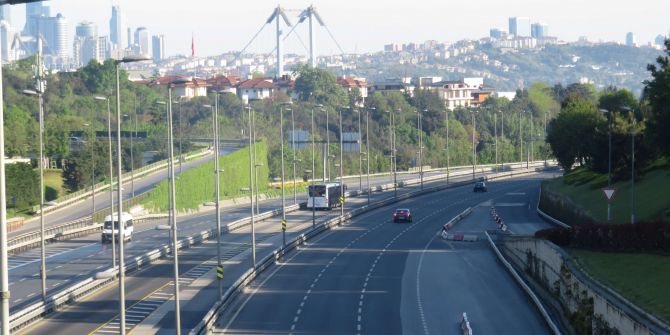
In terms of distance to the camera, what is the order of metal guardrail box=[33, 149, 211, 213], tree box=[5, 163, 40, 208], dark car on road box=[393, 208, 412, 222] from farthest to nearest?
metal guardrail box=[33, 149, 211, 213] < dark car on road box=[393, 208, 412, 222] < tree box=[5, 163, 40, 208]

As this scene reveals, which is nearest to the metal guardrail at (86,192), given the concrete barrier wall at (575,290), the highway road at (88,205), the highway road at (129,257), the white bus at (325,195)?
the highway road at (88,205)

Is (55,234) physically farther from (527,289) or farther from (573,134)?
(573,134)

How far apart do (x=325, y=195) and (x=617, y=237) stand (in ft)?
196

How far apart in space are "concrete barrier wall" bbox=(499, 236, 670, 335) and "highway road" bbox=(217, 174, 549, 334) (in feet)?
4.53

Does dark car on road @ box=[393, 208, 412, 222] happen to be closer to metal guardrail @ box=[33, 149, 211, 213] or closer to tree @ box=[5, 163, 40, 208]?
metal guardrail @ box=[33, 149, 211, 213]

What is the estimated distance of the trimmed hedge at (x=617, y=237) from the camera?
163 ft

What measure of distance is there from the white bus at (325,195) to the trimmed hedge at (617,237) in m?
50.3

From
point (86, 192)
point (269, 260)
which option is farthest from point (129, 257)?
point (86, 192)

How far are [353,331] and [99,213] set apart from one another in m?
52.4

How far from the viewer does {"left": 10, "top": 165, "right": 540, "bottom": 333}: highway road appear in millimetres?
51281

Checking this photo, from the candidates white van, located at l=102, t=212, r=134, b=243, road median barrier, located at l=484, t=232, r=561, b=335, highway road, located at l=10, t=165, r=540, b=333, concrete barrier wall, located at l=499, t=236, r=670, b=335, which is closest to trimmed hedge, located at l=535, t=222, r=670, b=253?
concrete barrier wall, located at l=499, t=236, r=670, b=335

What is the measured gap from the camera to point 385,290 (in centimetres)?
5959

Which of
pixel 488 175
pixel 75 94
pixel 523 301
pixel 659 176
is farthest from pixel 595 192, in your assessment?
pixel 75 94

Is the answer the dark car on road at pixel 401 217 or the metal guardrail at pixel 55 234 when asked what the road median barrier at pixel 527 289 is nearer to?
the dark car on road at pixel 401 217
